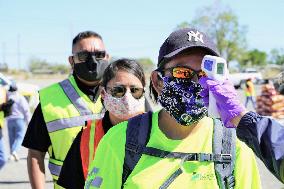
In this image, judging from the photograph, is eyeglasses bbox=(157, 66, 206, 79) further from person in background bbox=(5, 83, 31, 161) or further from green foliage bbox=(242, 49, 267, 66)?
green foliage bbox=(242, 49, 267, 66)

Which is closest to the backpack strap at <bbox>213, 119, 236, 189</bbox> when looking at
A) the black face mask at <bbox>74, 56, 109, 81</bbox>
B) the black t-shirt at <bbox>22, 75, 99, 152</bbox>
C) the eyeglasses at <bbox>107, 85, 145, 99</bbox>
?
the eyeglasses at <bbox>107, 85, 145, 99</bbox>

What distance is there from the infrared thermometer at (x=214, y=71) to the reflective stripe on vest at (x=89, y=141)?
3.52ft

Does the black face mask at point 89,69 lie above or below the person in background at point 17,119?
above

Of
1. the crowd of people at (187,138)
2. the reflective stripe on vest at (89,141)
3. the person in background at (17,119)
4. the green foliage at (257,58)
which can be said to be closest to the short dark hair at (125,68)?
the reflective stripe on vest at (89,141)

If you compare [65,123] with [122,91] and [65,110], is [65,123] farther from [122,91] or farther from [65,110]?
[122,91]

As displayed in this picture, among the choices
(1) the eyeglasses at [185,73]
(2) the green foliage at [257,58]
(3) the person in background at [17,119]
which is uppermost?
(1) the eyeglasses at [185,73]

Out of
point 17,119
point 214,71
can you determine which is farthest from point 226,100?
point 17,119

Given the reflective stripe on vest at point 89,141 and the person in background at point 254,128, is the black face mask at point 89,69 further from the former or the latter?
the person in background at point 254,128

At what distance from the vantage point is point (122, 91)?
318 centimetres

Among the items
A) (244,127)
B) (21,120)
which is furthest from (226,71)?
(21,120)

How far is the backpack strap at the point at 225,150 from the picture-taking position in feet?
6.72

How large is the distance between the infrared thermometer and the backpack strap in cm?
16

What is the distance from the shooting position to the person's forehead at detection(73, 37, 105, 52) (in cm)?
395

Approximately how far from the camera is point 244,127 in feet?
6.25
